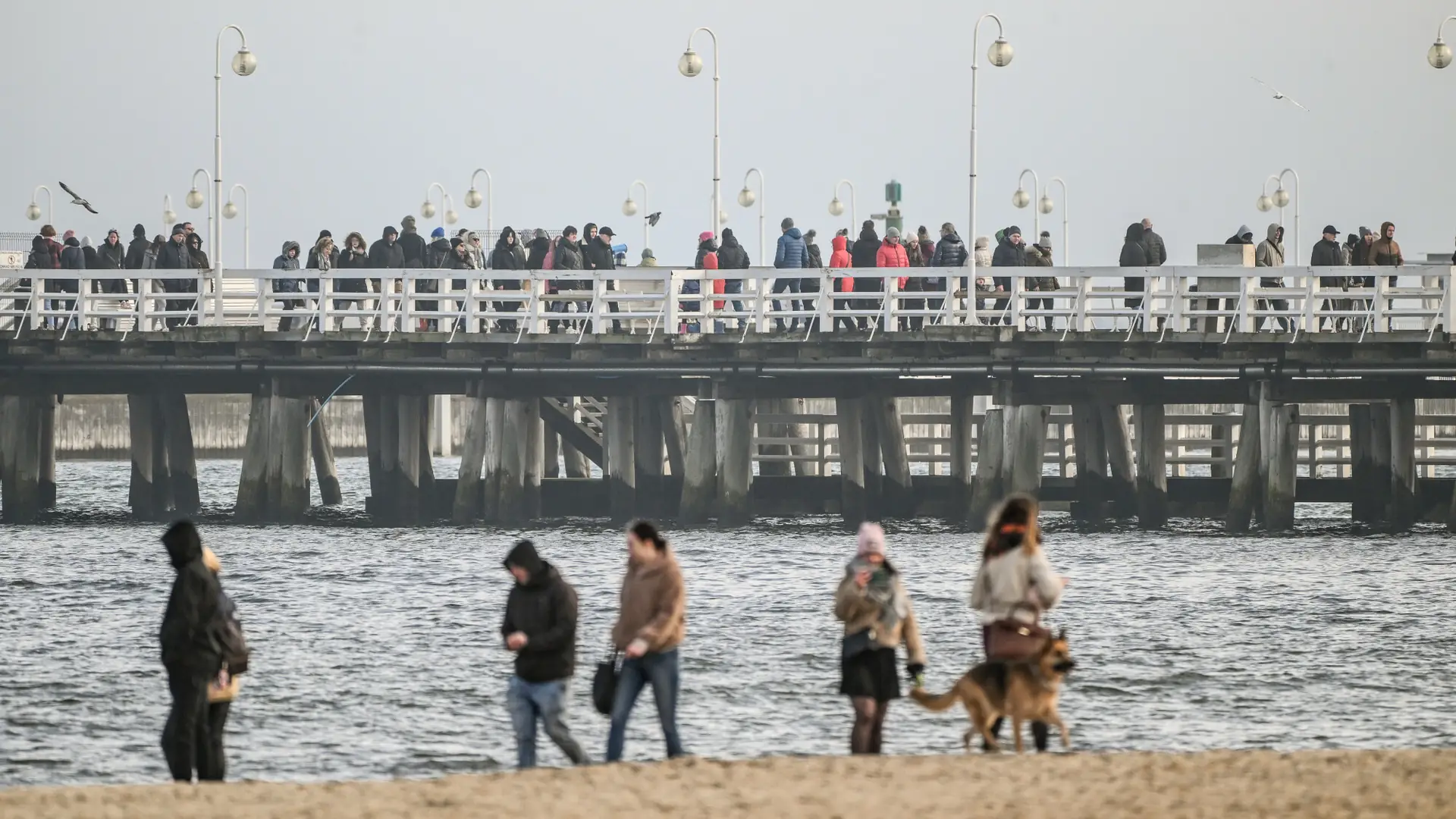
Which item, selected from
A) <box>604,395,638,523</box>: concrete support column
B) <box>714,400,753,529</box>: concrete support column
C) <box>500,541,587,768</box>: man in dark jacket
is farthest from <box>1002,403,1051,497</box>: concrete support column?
<box>500,541,587,768</box>: man in dark jacket

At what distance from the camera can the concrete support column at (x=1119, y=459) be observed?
127ft

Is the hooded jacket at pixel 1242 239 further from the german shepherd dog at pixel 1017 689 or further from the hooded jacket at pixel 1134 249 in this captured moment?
the german shepherd dog at pixel 1017 689

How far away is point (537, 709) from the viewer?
45.7ft

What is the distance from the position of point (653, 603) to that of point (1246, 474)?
22.9 metres

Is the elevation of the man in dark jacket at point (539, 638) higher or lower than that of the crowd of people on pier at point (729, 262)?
lower

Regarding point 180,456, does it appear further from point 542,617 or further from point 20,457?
point 542,617

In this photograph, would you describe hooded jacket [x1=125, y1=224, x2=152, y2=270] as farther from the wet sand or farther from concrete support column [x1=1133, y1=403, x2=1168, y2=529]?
the wet sand

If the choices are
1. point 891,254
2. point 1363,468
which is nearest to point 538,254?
point 891,254

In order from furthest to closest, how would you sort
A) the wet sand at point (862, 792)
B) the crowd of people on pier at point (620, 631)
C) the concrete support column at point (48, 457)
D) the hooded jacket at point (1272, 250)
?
the concrete support column at point (48, 457), the hooded jacket at point (1272, 250), the crowd of people on pier at point (620, 631), the wet sand at point (862, 792)

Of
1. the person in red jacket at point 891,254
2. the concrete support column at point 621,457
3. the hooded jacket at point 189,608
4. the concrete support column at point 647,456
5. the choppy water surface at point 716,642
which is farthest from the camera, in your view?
the concrete support column at point 647,456

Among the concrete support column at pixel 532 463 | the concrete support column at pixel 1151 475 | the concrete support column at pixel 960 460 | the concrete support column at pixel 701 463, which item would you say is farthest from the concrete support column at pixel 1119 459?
the concrete support column at pixel 532 463

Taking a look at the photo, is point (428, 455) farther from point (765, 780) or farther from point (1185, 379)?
point (765, 780)

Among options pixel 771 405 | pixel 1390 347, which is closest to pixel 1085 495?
pixel 1390 347

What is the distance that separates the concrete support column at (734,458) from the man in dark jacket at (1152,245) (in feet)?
19.7
